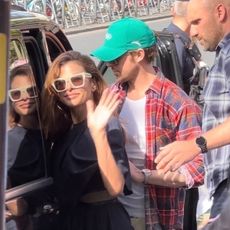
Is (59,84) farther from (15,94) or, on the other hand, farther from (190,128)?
(190,128)

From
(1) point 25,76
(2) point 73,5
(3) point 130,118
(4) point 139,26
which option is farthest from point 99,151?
(2) point 73,5

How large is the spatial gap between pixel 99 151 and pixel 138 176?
22.8 inches

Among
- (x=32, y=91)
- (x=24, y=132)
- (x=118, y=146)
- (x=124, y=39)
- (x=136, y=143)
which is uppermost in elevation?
(x=124, y=39)

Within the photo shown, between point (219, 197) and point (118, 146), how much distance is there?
470mm

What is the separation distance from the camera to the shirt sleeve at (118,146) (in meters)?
3.02

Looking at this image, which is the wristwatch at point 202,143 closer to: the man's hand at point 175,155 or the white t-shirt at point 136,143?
the man's hand at point 175,155

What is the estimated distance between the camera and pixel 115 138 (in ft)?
10.0

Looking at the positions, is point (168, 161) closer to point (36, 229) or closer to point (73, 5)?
point (36, 229)

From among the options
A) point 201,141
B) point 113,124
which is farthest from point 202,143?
point 113,124

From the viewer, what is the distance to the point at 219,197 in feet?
9.92

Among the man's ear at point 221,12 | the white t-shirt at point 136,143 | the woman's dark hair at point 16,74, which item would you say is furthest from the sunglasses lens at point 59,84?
the man's ear at point 221,12

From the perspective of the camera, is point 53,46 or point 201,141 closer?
point 201,141

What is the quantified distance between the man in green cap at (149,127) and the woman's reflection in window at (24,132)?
0.53 meters

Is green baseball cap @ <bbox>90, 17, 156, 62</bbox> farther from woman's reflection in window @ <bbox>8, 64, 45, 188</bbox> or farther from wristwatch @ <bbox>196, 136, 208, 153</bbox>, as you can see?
wristwatch @ <bbox>196, 136, 208, 153</bbox>
